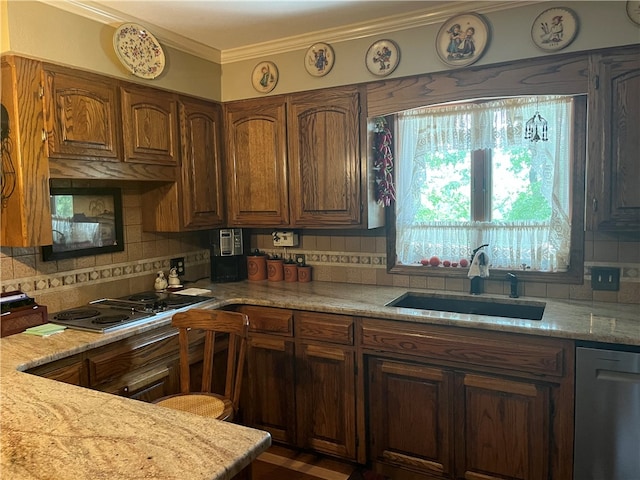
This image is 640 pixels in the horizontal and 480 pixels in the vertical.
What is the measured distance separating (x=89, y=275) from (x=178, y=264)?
0.64 m

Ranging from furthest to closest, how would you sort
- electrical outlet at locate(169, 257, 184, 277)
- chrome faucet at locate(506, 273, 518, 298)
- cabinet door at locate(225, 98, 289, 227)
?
electrical outlet at locate(169, 257, 184, 277), cabinet door at locate(225, 98, 289, 227), chrome faucet at locate(506, 273, 518, 298)

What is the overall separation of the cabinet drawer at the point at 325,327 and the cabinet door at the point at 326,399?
54 mm

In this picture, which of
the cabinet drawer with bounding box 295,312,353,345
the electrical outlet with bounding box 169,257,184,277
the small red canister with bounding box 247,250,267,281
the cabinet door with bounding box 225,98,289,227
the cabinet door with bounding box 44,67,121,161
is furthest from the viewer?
the small red canister with bounding box 247,250,267,281

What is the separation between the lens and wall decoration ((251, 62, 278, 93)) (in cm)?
305

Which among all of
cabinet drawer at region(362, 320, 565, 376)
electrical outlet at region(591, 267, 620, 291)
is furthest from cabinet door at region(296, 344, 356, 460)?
electrical outlet at region(591, 267, 620, 291)

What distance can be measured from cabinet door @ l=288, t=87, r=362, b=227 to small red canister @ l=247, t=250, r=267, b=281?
465 mm

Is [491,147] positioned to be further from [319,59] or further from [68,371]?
[68,371]

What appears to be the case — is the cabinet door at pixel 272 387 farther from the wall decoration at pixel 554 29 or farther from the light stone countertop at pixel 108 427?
the wall decoration at pixel 554 29

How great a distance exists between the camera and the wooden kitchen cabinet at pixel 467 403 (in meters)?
2.06

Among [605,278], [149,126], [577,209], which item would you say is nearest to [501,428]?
[605,278]

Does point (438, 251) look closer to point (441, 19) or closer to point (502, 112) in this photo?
point (502, 112)

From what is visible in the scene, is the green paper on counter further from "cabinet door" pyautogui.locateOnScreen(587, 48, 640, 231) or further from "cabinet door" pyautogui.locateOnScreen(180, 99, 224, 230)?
"cabinet door" pyautogui.locateOnScreen(587, 48, 640, 231)

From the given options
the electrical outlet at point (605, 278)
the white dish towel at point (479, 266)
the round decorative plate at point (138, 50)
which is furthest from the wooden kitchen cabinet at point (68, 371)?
the electrical outlet at point (605, 278)

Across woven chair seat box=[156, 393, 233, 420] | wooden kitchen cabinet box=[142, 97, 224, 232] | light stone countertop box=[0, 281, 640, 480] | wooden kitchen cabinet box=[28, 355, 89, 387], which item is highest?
wooden kitchen cabinet box=[142, 97, 224, 232]
